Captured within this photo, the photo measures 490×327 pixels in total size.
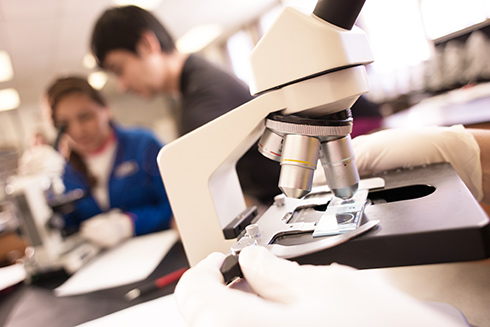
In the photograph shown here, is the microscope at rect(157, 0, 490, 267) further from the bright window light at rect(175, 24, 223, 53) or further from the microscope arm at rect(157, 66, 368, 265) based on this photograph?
the bright window light at rect(175, 24, 223, 53)

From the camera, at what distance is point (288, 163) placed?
49 centimetres

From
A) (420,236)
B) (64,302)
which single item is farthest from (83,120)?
(420,236)

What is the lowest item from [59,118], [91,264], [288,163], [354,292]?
[91,264]

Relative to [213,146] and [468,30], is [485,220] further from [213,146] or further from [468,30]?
[468,30]

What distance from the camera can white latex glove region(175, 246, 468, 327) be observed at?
32cm

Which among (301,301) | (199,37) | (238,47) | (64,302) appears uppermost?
(199,37)

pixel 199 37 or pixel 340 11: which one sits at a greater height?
pixel 199 37

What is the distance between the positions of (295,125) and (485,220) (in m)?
0.27

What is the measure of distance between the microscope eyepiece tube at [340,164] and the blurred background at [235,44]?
21 cm

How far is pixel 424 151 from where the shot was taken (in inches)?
29.0

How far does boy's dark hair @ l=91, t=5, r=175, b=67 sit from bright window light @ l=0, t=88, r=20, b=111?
5.86 m

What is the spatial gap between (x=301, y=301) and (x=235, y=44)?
7.18 metres

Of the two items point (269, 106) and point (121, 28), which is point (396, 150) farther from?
point (121, 28)

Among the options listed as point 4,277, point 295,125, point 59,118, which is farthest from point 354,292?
point 59,118
